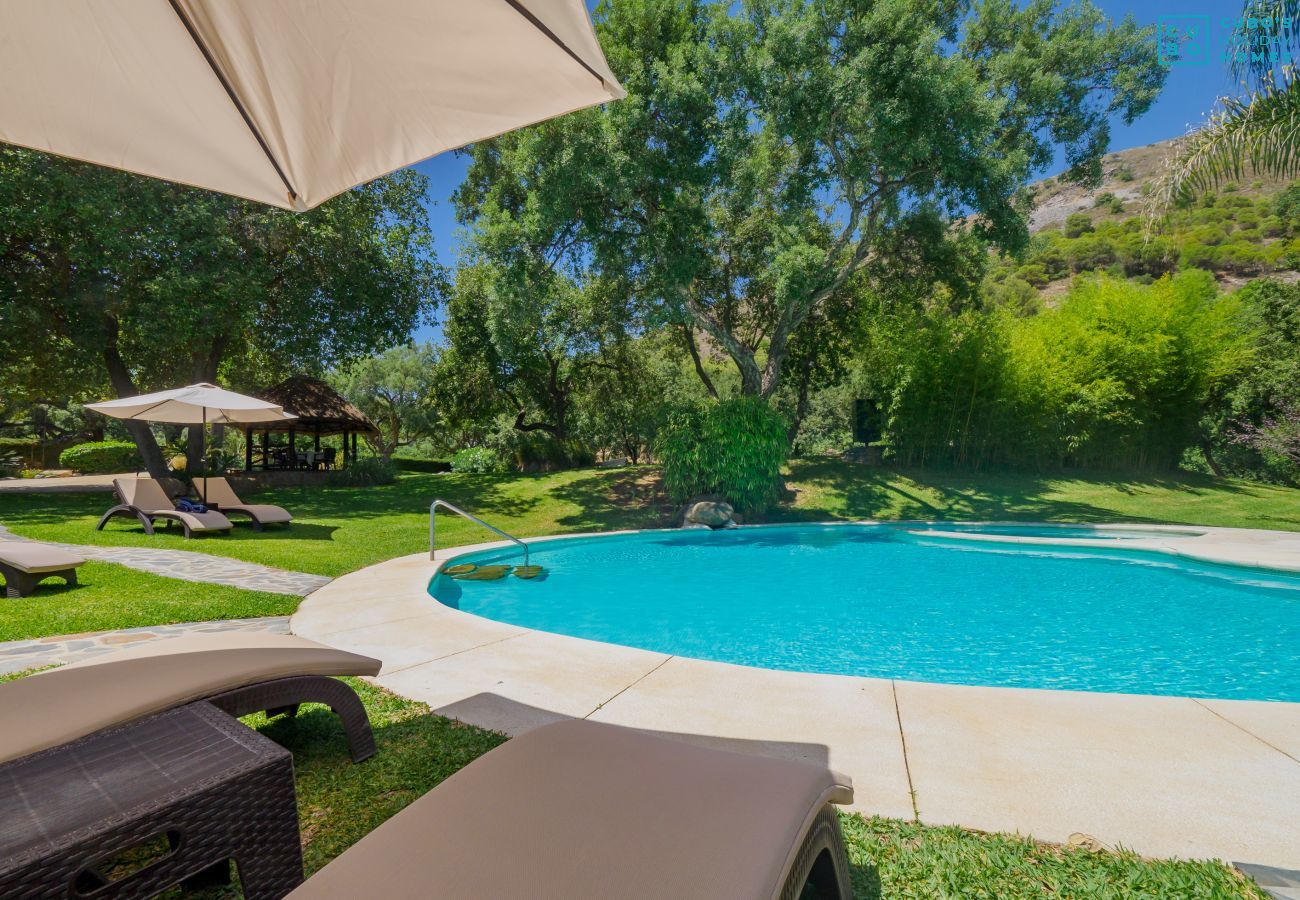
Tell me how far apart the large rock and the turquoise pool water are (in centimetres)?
140

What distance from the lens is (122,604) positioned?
5055 mm

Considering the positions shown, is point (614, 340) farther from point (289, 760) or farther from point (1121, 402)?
point (289, 760)

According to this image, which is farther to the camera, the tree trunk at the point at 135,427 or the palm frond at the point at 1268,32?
the tree trunk at the point at 135,427

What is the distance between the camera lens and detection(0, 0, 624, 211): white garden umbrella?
2232 millimetres

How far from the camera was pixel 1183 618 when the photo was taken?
246 inches

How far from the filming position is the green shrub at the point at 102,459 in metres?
21.0

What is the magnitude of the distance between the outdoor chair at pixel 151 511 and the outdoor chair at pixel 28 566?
352 centimetres

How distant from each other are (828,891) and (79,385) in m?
21.9

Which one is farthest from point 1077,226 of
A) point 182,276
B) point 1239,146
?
point 182,276

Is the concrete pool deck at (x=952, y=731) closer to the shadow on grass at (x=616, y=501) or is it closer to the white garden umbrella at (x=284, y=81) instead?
the white garden umbrella at (x=284, y=81)

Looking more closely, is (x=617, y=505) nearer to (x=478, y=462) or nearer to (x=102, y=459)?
(x=478, y=462)

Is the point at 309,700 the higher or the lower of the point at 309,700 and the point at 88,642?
the higher

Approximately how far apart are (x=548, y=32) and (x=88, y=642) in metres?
4.88

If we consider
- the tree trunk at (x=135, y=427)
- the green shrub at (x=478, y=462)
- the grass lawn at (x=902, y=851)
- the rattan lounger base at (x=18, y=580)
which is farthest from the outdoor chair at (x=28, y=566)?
the green shrub at (x=478, y=462)
